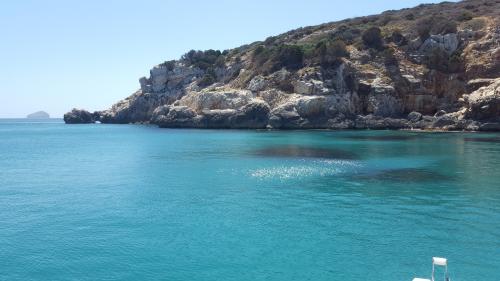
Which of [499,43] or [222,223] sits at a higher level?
[499,43]

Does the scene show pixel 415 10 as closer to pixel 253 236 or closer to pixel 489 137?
pixel 489 137

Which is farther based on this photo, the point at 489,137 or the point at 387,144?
the point at 489,137

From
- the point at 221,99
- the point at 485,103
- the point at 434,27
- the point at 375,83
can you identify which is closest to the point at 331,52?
the point at 375,83

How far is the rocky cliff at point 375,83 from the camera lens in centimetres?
8412

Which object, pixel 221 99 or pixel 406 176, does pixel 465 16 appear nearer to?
pixel 221 99

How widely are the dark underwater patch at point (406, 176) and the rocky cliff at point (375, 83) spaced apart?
143ft

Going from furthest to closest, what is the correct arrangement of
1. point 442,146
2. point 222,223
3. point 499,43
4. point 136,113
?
point 136,113 → point 499,43 → point 442,146 → point 222,223

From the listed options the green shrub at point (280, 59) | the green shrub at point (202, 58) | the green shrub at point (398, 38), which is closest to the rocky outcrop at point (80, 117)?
the green shrub at point (202, 58)

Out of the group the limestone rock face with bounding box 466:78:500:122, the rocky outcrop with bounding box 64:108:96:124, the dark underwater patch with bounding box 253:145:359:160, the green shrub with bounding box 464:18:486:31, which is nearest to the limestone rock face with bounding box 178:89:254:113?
the dark underwater patch with bounding box 253:145:359:160

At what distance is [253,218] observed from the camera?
2431cm

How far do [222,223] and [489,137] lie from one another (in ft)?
186

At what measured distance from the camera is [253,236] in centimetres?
2119

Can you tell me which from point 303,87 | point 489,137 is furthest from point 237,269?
point 303,87

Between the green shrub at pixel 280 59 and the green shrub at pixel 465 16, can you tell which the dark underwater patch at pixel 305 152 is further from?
the green shrub at pixel 465 16
